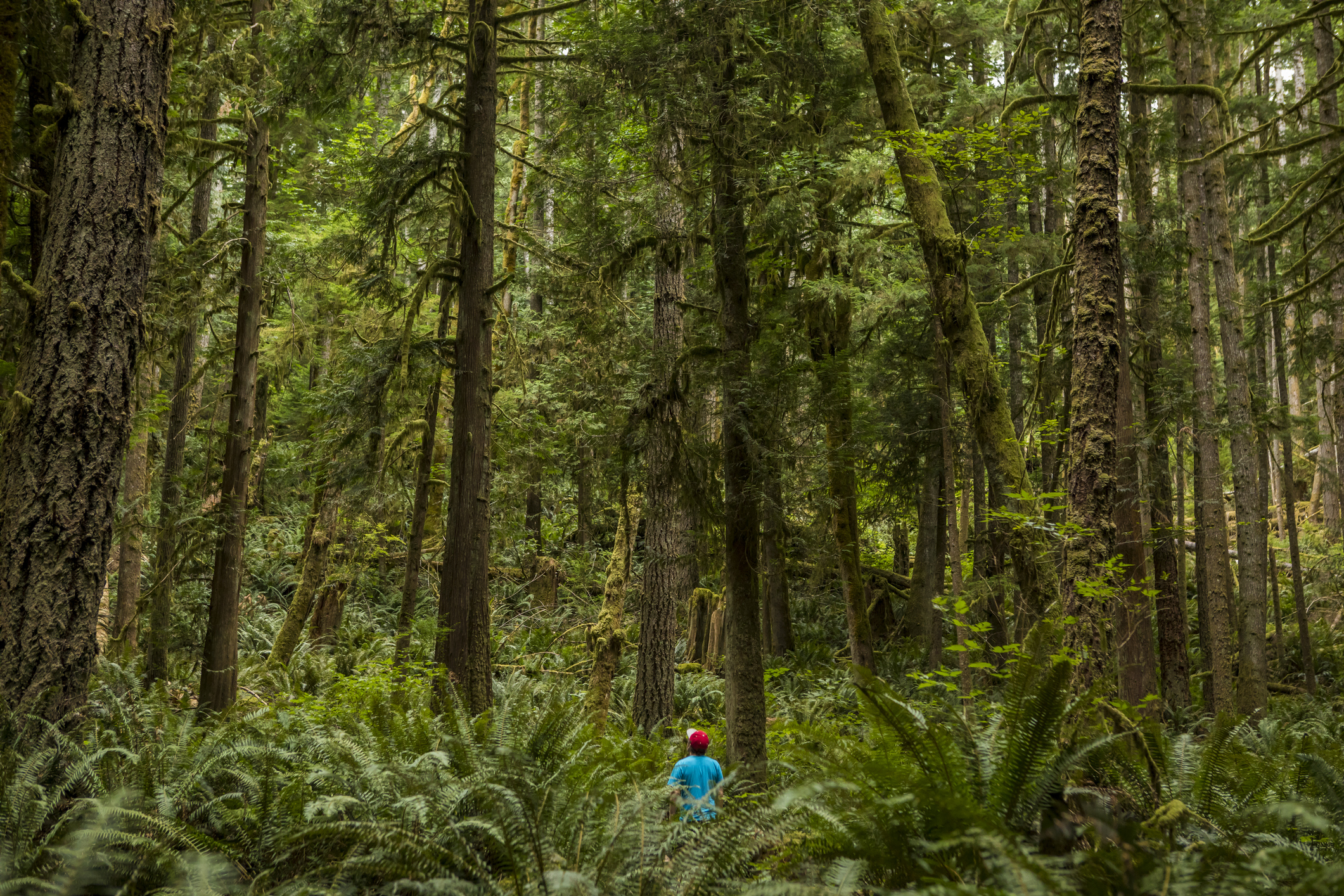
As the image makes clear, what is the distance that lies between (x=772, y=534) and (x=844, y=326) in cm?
531

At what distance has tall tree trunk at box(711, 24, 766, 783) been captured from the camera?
7.07 metres

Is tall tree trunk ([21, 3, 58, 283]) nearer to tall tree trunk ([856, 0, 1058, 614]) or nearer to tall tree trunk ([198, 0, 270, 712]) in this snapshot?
tall tree trunk ([198, 0, 270, 712])

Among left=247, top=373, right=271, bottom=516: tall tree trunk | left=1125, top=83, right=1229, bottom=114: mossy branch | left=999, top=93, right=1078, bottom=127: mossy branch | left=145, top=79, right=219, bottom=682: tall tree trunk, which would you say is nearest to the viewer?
left=1125, top=83, right=1229, bottom=114: mossy branch

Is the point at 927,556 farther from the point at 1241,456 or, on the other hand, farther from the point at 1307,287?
the point at 1307,287

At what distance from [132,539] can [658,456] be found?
8001 mm

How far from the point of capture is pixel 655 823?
12.2 feet

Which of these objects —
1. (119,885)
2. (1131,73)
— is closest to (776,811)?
(119,885)

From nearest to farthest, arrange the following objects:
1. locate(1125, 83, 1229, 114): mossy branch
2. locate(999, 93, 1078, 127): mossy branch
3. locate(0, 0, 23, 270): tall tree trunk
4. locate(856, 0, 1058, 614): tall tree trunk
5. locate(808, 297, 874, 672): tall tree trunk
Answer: locate(0, 0, 23, 270): tall tree trunk, locate(856, 0, 1058, 614): tall tree trunk, locate(1125, 83, 1229, 114): mossy branch, locate(999, 93, 1078, 127): mossy branch, locate(808, 297, 874, 672): tall tree trunk

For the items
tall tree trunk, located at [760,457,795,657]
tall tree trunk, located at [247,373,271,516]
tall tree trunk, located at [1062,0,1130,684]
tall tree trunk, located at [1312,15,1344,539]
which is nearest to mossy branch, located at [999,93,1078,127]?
tall tree trunk, located at [1062,0,1130,684]

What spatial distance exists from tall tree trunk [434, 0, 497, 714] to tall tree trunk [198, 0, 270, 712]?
7.30 feet

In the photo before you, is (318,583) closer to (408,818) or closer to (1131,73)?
(408,818)

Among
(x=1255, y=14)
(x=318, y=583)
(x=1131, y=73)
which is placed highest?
(x=1255, y=14)

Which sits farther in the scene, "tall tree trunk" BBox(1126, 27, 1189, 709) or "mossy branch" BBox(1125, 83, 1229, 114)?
"tall tree trunk" BBox(1126, 27, 1189, 709)

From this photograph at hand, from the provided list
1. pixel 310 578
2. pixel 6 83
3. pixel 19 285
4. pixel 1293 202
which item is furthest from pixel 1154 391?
pixel 6 83
